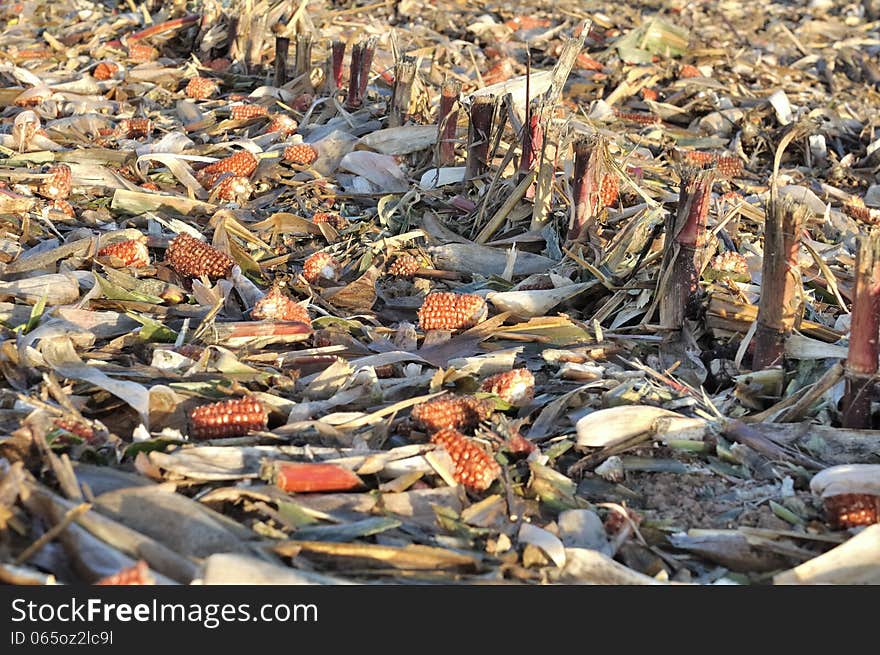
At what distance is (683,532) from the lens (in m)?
2.82

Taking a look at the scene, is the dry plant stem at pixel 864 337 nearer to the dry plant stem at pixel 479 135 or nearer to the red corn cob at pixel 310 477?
the red corn cob at pixel 310 477

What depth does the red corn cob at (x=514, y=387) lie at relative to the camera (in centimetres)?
333

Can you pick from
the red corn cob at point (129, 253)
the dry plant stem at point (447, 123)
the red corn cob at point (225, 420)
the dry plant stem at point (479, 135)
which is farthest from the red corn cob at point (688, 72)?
the red corn cob at point (225, 420)

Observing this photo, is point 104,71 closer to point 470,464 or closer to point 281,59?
point 281,59

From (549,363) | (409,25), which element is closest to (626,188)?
(549,363)

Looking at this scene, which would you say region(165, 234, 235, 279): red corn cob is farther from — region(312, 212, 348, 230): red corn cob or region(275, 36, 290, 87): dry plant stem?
region(275, 36, 290, 87): dry plant stem

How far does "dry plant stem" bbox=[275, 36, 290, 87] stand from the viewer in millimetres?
6977

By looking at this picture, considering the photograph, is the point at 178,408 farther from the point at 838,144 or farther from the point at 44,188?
the point at 838,144

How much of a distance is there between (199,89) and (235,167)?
1.72 metres

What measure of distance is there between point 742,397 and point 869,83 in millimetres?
6084

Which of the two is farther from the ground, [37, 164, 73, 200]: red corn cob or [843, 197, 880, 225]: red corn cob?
[843, 197, 880, 225]: red corn cob

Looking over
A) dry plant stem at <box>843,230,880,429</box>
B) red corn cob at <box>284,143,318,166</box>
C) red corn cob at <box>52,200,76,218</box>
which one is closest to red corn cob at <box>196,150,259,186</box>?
red corn cob at <box>284,143,318,166</box>

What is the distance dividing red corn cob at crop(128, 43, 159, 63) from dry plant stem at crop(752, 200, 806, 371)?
5301 mm

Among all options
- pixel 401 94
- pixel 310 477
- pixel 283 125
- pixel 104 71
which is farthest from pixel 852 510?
pixel 104 71
